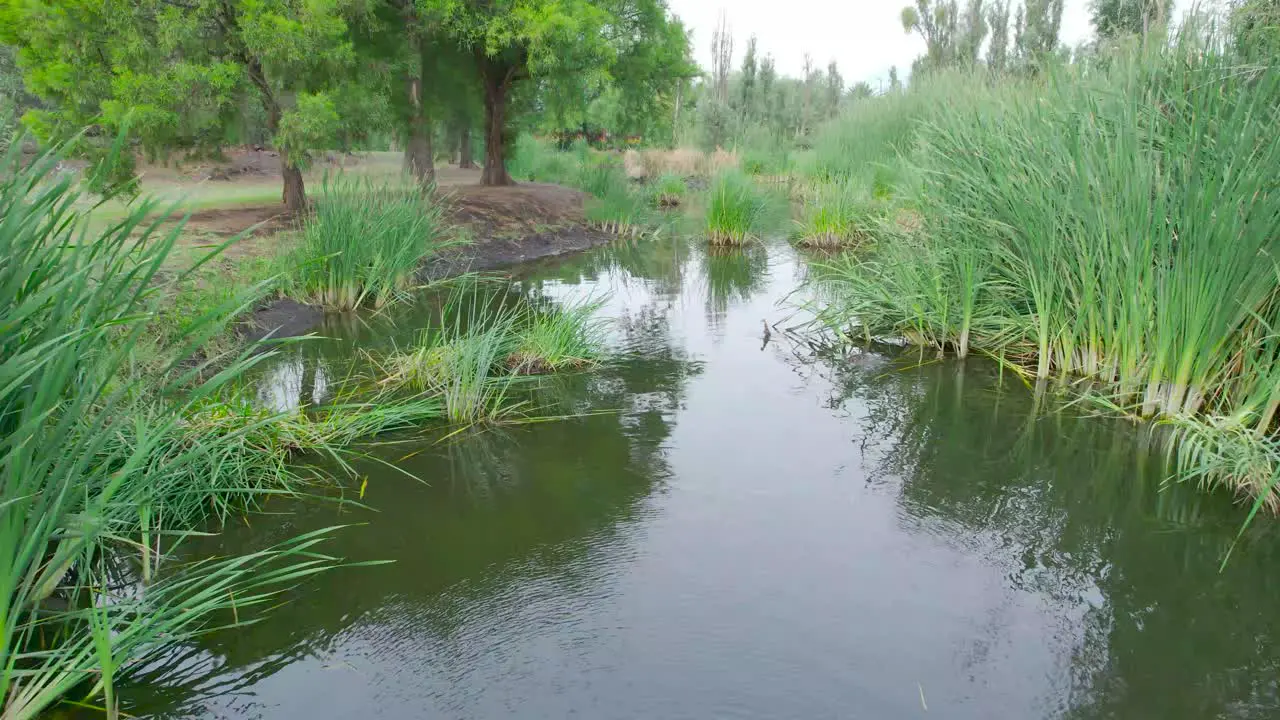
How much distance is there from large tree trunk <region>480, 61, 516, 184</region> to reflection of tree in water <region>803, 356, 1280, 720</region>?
1180 centimetres

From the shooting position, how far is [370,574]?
3.47 m

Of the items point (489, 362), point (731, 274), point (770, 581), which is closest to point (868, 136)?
point (731, 274)

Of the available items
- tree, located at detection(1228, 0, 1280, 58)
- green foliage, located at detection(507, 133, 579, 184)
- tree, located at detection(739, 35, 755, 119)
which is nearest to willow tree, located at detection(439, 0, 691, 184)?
green foliage, located at detection(507, 133, 579, 184)

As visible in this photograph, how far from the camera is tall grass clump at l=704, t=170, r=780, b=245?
41.3 ft

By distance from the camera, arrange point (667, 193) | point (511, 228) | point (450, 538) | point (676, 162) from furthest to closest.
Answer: point (676, 162), point (667, 193), point (511, 228), point (450, 538)

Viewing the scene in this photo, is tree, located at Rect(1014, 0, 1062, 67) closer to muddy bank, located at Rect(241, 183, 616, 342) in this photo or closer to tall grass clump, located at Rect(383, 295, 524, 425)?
Answer: muddy bank, located at Rect(241, 183, 616, 342)

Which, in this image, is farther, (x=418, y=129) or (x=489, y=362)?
(x=418, y=129)

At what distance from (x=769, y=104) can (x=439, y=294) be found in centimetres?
3070

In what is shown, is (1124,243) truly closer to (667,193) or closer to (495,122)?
(495,122)

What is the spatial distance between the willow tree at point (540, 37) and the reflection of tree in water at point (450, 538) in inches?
352

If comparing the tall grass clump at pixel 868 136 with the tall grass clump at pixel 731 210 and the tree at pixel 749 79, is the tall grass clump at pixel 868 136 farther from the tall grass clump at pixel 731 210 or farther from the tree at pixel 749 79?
the tree at pixel 749 79

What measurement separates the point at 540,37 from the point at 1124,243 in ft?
32.7

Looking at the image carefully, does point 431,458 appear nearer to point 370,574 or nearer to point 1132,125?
point 370,574

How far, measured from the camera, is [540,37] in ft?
41.4
